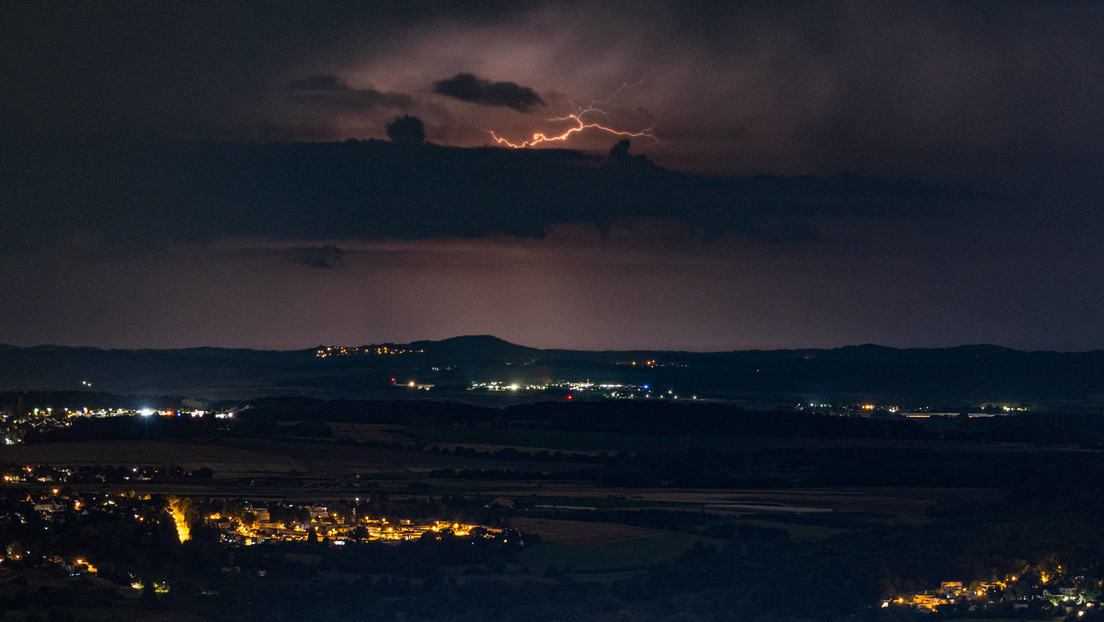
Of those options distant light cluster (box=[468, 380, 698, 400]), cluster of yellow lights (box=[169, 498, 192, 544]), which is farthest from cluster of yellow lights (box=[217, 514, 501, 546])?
distant light cluster (box=[468, 380, 698, 400])

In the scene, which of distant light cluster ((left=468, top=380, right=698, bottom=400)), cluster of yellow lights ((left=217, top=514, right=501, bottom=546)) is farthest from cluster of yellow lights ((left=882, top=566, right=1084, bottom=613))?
distant light cluster ((left=468, top=380, right=698, bottom=400))

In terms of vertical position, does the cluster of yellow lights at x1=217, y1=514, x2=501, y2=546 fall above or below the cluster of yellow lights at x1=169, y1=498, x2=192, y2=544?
below

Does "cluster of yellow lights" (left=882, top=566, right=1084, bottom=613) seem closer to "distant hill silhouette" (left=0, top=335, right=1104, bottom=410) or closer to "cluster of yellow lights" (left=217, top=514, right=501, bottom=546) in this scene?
"cluster of yellow lights" (left=217, top=514, right=501, bottom=546)

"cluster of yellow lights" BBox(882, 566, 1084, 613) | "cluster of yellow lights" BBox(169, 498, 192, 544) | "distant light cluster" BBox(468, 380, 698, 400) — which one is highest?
"distant light cluster" BBox(468, 380, 698, 400)

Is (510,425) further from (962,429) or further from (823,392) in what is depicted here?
(823,392)

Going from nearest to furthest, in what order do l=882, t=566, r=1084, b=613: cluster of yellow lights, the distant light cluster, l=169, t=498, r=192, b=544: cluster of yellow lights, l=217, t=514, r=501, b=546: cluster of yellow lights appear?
1. l=882, t=566, r=1084, b=613: cluster of yellow lights
2. l=169, t=498, r=192, b=544: cluster of yellow lights
3. l=217, t=514, r=501, b=546: cluster of yellow lights
4. the distant light cluster

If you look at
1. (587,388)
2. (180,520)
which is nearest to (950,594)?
(180,520)

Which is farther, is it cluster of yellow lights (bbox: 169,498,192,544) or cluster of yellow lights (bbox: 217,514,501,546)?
cluster of yellow lights (bbox: 217,514,501,546)

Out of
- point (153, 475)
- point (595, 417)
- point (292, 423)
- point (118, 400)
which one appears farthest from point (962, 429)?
point (118, 400)

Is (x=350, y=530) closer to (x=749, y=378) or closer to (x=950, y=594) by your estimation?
(x=950, y=594)

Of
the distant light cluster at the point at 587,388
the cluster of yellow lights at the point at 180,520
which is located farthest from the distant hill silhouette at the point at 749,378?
the cluster of yellow lights at the point at 180,520

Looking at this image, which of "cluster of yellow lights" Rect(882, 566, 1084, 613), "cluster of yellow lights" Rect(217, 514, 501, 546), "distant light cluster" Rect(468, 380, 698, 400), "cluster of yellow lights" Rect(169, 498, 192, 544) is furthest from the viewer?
"distant light cluster" Rect(468, 380, 698, 400)
